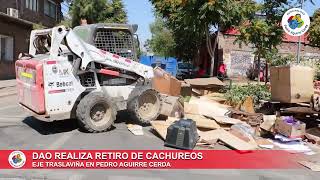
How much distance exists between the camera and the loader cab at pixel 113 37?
34.1ft

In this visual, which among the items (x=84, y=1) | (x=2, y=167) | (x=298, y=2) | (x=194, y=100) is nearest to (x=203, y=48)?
(x=84, y=1)

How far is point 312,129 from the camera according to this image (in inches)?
403

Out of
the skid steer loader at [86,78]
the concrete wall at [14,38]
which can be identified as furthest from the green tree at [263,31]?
the concrete wall at [14,38]

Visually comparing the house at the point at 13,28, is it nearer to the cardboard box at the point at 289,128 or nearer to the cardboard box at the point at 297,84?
the cardboard box at the point at 297,84

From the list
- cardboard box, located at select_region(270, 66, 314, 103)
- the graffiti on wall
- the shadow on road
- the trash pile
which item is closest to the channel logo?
cardboard box, located at select_region(270, 66, 314, 103)

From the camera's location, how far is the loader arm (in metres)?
9.29

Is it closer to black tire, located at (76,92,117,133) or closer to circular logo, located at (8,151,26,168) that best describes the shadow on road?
black tire, located at (76,92,117,133)

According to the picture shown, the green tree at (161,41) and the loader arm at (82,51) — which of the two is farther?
the green tree at (161,41)

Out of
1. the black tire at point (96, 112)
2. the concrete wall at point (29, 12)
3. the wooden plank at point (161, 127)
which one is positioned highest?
the concrete wall at point (29, 12)

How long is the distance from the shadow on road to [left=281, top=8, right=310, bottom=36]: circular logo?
227 inches

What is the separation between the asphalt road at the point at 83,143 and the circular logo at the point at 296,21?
14.8 ft

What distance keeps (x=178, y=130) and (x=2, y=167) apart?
316 cm

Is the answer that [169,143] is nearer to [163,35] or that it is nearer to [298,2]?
[298,2]

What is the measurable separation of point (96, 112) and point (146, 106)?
160cm
